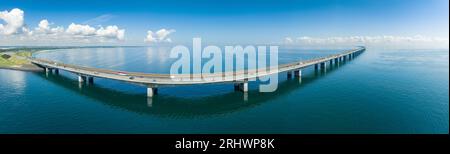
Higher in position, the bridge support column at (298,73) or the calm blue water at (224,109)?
the bridge support column at (298,73)

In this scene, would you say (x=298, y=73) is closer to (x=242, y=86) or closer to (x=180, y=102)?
(x=242, y=86)

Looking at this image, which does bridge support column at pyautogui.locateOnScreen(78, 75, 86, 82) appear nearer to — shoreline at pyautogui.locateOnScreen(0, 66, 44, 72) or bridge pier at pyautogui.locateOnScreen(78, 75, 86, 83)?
bridge pier at pyautogui.locateOnScreen(78, 75, 86, 83)

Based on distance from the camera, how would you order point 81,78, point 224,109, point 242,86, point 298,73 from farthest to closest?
point 298,73, point 81,78, point 242,86, point 224,109

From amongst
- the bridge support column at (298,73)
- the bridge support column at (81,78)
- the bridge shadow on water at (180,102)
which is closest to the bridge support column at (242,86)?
the bridge shadow on water at (180,102)

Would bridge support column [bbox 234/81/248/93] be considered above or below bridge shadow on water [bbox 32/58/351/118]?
above

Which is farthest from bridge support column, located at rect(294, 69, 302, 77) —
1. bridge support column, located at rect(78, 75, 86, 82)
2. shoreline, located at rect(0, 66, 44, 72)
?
shoreline, located at rect(0, 66, 44, 72)

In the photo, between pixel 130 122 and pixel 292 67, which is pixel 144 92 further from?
pixel 292 67

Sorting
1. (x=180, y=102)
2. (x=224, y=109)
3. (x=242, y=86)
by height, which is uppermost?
(x=242, y=86)

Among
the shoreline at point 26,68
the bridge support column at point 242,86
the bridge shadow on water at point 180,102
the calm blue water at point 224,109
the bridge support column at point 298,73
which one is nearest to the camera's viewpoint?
the calm blue water at point 224,109

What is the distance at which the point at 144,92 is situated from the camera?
209ft

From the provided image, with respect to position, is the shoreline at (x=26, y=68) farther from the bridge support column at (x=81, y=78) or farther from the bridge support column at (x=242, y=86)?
the bridge support column at (x=242, y=86)

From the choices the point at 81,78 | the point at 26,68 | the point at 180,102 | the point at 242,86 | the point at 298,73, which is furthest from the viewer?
the point at 26,68

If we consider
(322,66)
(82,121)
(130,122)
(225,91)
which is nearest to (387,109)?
(225,91)

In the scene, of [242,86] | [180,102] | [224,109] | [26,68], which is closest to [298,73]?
[242,86]
